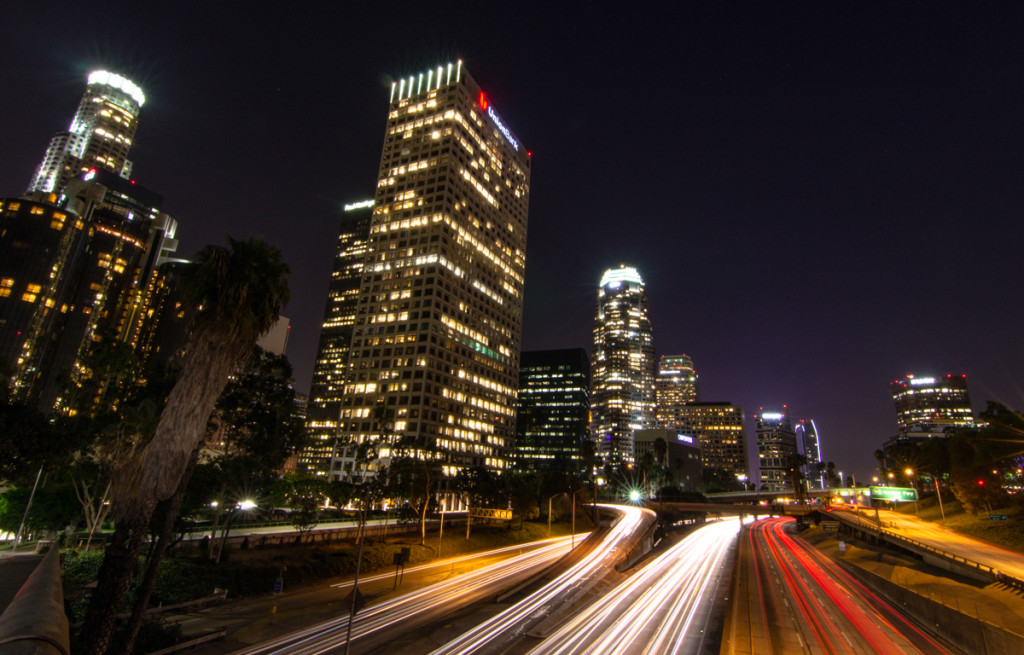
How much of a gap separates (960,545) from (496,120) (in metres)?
174

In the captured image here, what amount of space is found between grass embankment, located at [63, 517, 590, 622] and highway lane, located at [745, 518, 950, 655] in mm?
29636

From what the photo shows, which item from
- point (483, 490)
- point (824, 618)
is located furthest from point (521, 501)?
point (824, 618)

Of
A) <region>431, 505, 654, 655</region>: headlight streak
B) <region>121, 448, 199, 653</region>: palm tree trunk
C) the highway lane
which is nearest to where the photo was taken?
<region>121, 448, 199, 653</region>: palm tree trunk

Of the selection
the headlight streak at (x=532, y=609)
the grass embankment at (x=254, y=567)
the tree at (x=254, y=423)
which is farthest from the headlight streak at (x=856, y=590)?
the tree at (x=254, y=423)

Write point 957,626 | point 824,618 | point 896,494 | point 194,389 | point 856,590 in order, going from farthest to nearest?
Result: point 896,494 → point 856,590 → point 824,618 → point 957,626 → point 194,389

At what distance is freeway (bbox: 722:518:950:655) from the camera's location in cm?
2880

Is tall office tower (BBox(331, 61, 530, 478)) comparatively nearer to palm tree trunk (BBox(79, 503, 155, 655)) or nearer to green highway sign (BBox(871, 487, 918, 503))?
green highway sign (BBox(871, 487, 918, 503))

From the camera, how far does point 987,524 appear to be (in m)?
68.3

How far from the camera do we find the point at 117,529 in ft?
53.4

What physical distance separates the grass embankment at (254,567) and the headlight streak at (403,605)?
3135mm

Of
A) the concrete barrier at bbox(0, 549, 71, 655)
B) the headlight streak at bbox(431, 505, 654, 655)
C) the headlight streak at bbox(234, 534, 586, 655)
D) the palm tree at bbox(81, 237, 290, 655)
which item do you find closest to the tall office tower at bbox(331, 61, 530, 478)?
the headlight streak at bbox(431, 505, 654, 655)

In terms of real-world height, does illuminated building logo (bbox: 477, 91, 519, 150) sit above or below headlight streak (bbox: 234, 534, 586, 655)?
above

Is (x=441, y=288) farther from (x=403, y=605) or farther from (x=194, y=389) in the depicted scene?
(x=194, y=389)

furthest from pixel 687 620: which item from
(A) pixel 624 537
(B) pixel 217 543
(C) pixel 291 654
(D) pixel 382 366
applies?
(D) pixel 382 366
